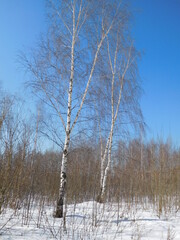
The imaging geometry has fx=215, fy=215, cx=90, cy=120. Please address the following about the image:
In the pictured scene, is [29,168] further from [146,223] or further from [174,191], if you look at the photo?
[174,191]

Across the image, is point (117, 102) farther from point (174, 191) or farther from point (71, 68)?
point (174, 191)

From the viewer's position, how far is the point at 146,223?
5.29 metres

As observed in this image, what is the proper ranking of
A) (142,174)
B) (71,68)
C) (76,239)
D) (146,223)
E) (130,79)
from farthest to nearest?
(130,79) → (142,174) → (71,68) → (146,223) → (76,239)

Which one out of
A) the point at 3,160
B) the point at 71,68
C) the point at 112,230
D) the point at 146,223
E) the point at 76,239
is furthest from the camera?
the point at 71,68


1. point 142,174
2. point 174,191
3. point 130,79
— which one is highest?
point 130,79

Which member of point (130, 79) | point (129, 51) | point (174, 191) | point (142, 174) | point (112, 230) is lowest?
point (112, 230)

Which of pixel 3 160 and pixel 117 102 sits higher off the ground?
pixel 117 102

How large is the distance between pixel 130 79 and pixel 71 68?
371 centimetres

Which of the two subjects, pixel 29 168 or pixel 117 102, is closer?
pixel 29 168

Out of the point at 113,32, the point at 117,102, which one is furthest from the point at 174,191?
the point at 113,32

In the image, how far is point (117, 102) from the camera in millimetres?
9156

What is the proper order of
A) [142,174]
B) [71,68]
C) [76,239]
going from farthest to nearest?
[142,174]
[71,68]
[76,239]

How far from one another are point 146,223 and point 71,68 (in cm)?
470

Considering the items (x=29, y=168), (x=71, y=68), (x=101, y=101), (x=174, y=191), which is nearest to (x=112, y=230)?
(x=29, y=168)
